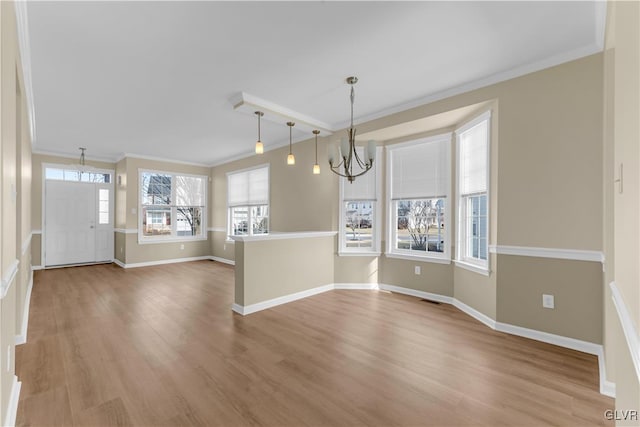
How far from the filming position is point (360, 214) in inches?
192

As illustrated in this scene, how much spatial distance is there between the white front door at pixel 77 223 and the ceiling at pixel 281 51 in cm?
320

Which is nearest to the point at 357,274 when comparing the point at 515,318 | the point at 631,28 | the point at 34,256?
the point at 515,318

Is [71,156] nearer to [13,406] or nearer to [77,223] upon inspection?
[77,223]

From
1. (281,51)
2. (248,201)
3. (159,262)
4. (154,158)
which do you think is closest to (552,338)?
(281,51)

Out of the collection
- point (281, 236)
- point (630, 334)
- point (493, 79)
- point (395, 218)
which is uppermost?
point (493, 79)

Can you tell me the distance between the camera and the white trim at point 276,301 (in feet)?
12.1

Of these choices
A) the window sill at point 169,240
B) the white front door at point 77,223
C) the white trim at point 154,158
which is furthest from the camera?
the window sill at point 169,240

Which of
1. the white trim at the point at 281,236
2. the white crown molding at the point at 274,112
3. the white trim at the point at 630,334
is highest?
the white crown molding at the point at 274,112

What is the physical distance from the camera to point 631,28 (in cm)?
112

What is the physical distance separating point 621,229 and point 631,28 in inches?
34.0

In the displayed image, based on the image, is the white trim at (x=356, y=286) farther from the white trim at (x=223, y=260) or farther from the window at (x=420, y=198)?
the white trim at (x=223, y=260)

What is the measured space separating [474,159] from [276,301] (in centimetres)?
323

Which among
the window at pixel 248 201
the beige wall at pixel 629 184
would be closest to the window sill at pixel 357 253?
the window at pixel 248 201

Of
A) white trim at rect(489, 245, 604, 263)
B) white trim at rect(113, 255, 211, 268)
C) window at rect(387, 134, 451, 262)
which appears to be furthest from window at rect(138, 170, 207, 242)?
white trim at rect(489, 245, 604, 263)
